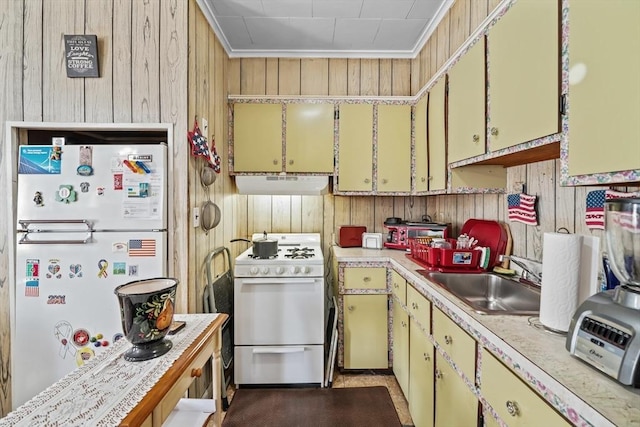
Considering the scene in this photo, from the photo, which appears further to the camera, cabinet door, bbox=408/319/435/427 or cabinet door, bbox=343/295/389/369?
cabinet door, bbox=343/295/389/369

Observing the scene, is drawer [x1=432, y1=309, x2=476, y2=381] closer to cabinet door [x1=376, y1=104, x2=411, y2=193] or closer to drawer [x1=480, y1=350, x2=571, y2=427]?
drawer [x1=480, y1=350, x2=571, y2=427]

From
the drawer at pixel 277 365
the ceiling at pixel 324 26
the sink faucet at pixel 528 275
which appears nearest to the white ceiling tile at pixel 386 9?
the ceiling at pixel 324 26

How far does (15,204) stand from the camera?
174 centimetres

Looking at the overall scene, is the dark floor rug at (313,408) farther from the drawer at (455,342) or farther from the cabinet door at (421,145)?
the cabinet door at (421,145)

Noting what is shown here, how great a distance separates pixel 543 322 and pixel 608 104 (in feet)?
2.29

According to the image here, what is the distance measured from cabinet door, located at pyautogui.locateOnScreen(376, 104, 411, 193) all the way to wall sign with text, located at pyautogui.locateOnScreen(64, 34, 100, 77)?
210 cm

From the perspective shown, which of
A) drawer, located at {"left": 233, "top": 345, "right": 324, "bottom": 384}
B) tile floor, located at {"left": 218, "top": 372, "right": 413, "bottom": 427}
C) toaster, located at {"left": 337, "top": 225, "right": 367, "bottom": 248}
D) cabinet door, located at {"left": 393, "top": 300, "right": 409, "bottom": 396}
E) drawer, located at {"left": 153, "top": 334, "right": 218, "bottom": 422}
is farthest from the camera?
toaster, located at {"left": 337, "top": 225, "right": 367, "bottom": 248}

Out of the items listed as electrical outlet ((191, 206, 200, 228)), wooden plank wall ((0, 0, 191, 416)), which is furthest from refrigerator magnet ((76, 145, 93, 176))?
electrical outlet ((191, 206, 200, 228))

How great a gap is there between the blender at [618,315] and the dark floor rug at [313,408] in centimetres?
151

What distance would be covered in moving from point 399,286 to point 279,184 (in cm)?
132

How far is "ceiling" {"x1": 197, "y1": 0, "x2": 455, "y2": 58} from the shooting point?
211 centimetres

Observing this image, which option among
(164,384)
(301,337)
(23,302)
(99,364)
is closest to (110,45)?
(23,302)

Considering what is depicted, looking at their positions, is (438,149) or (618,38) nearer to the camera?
(618,38)

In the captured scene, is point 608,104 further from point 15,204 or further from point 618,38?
point 15,204
